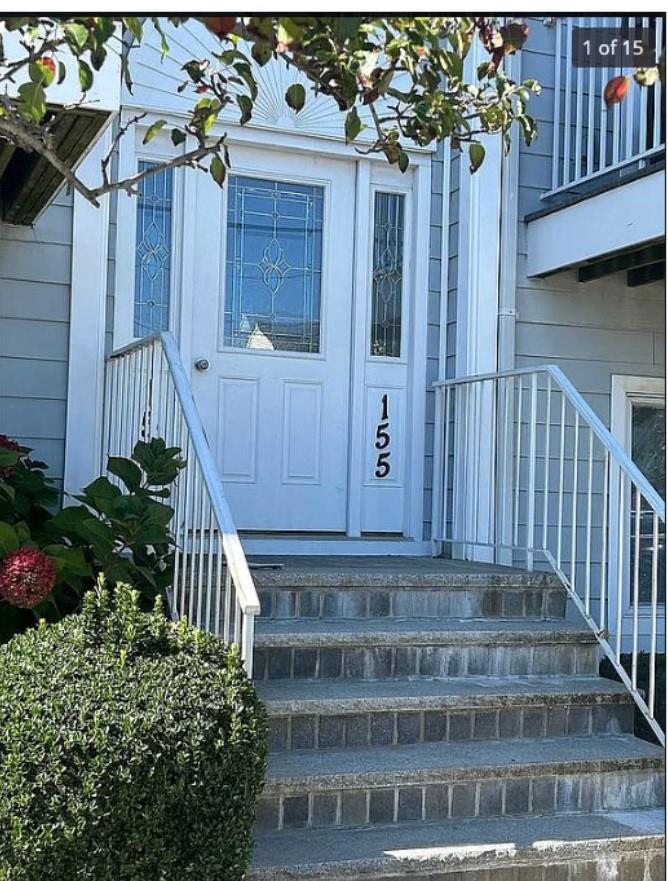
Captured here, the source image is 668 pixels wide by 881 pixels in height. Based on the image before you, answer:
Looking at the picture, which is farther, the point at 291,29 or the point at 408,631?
the point at 408,631

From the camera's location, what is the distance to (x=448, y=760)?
11.5 feet

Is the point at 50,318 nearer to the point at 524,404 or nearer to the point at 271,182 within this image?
the point at 271,182

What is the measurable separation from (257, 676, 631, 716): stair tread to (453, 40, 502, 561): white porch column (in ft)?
3.94

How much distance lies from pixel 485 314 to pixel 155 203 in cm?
169

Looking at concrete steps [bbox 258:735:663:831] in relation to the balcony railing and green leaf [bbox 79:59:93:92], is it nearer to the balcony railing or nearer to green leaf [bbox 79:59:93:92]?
green leaf [bbox 79:59:93:92]

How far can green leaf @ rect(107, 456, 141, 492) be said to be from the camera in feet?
12.1

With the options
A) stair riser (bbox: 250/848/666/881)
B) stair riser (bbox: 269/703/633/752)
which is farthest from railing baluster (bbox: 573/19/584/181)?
stair riser (bbox: 250/848/666/881)

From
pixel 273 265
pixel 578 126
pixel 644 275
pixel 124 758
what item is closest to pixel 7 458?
pixel 124 758

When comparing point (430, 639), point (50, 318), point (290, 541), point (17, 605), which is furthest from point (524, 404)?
point (17, 605)

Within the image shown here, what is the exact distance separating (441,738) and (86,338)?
227 centimetres

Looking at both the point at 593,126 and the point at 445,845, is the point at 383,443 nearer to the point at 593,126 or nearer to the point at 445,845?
the point at 593,126

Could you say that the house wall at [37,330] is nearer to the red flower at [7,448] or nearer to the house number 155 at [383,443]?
the red flower at [7,448]

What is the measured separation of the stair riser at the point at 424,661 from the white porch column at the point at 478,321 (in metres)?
1.04
